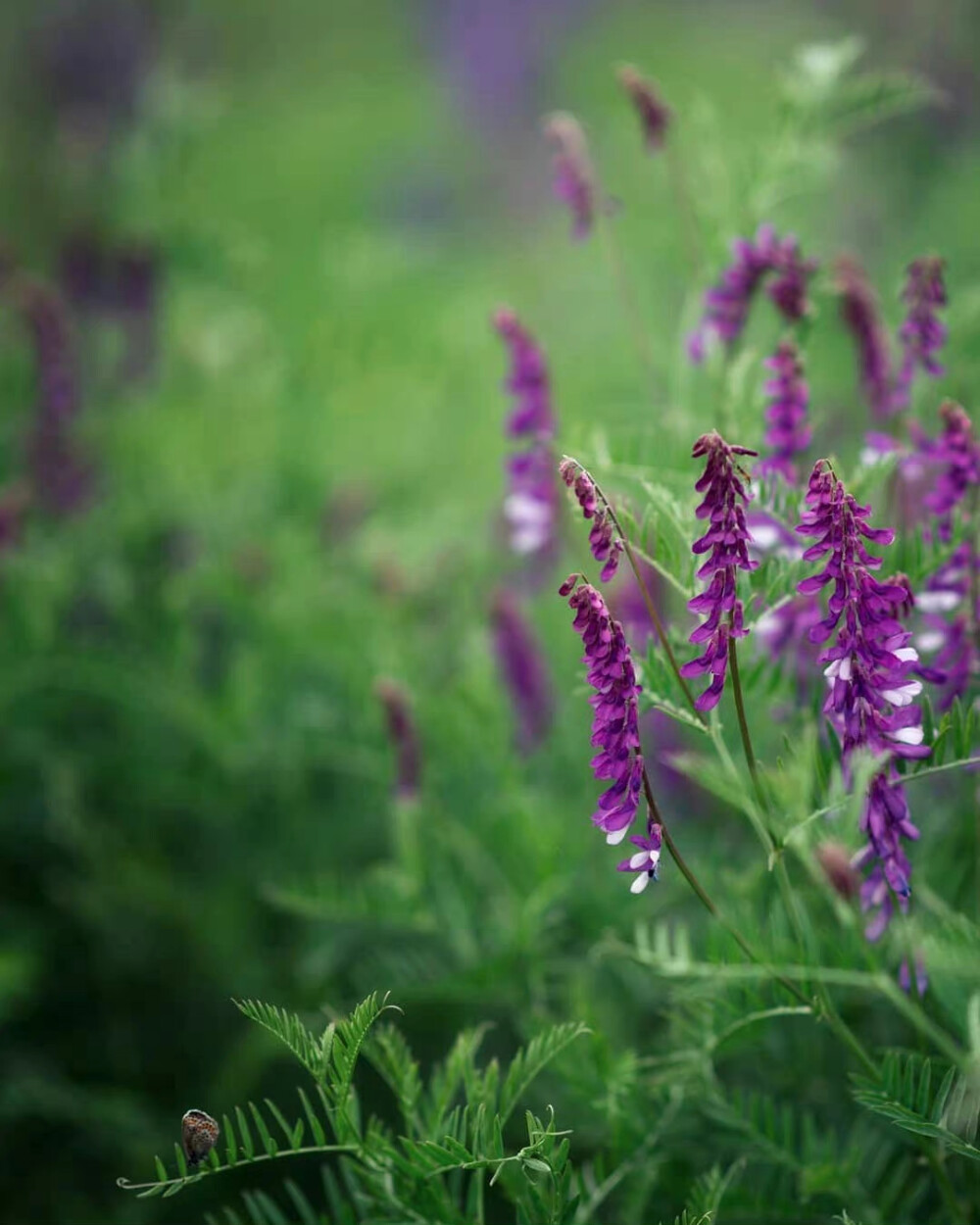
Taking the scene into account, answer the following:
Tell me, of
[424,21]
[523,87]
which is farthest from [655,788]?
[424,21]

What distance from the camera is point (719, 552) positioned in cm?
94

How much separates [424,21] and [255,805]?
7070mm

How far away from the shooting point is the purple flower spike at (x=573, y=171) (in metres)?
1.58

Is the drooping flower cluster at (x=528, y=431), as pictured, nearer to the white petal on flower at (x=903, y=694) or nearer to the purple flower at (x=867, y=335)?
the purple flower at (x=867, y=335)

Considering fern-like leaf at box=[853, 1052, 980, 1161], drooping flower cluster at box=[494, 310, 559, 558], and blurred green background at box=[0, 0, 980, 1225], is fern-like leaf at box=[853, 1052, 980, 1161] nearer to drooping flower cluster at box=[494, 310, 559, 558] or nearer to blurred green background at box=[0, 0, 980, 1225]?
blurred green background at box=[0, 0, 980, 1225]

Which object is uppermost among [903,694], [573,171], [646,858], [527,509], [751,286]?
[573,171]

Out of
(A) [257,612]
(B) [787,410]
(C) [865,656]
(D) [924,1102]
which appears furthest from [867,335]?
(A) [257,612]

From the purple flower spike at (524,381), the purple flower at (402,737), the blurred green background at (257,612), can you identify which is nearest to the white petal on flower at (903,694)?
the blurred green background at (257,612)

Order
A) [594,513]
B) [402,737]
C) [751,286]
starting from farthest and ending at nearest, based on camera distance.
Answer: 1. [402,737]
2. [751,286]
3. [594,513]

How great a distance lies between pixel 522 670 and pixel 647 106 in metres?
0.86

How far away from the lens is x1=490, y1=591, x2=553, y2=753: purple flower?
189cm

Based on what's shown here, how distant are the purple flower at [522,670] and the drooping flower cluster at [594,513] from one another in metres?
0.92

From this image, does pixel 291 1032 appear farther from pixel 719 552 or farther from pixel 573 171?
pixel 573 171

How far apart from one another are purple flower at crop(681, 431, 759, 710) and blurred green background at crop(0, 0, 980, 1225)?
1.59 feet
